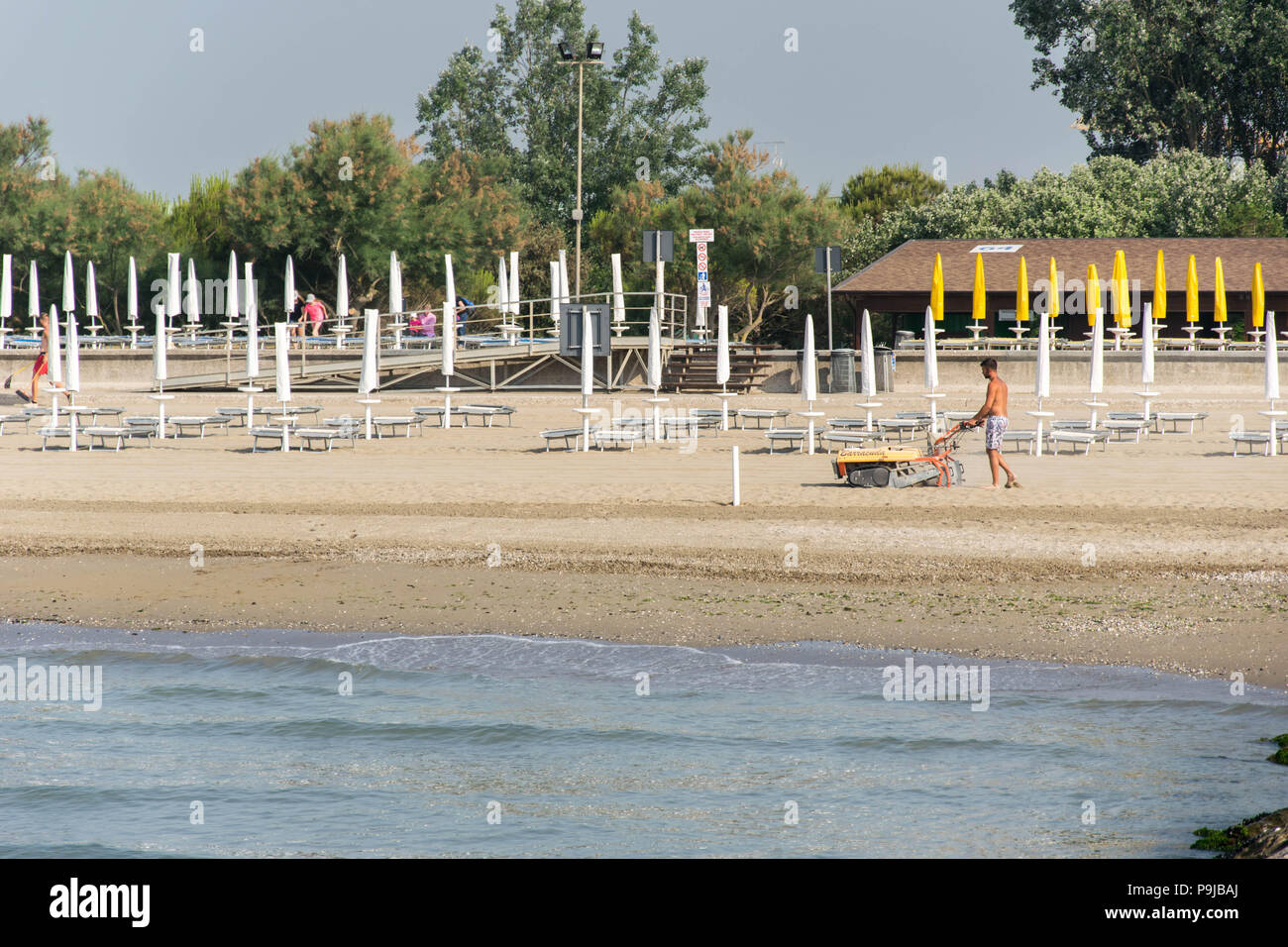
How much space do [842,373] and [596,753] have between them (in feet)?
72.6

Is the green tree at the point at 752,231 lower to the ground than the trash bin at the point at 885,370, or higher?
higher

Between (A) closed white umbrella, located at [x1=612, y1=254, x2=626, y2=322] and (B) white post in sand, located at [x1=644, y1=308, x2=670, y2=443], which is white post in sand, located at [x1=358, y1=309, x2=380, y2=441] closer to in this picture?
(B) white post in sand, located at [x1=644, y1=308, x2=670, y2=443]

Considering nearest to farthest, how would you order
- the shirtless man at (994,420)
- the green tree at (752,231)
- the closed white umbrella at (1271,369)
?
1. the shirtless man at (994,420)
2. the closed white umbrella at (1271,369)
3. the green tree at (752,231)

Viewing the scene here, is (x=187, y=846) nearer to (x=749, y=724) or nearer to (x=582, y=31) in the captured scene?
(x=749, y=724)

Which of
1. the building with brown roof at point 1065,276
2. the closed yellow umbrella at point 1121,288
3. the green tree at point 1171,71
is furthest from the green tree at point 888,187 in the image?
the closed yellow umbrella at point 1121,288

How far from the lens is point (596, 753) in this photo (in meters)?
10.3

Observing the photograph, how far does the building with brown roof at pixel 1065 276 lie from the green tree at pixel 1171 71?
14307 mm

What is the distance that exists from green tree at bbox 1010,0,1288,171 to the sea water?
4719cm

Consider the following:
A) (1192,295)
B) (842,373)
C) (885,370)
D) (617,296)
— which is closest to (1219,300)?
(1192,295)

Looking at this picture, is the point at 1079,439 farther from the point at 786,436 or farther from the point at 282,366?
the point at 282,366

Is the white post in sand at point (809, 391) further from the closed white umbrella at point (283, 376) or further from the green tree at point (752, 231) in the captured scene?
the green tree at point (752, 231)

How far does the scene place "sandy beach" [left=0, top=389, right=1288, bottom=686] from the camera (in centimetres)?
1269

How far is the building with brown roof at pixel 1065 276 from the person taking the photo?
37375 millimetres

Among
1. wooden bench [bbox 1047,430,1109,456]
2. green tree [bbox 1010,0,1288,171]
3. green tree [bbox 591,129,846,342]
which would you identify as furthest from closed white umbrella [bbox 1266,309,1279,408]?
green tree [bbox 1010,0,1288,171]
